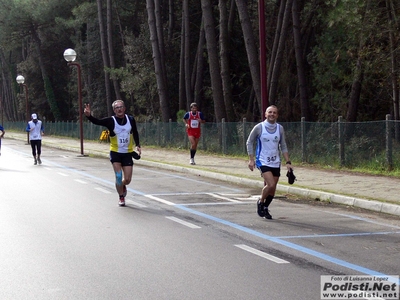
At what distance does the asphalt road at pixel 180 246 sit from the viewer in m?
6.59

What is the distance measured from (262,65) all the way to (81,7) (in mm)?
38047

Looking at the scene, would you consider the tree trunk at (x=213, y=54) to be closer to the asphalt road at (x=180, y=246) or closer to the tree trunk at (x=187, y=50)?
the tree trunk at (x=187, y=50)

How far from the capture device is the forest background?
25.8 metres

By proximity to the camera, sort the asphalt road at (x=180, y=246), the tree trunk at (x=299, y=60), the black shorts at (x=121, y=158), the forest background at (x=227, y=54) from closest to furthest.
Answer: the asphalt road at (x=180, y=246), the black shorts at (x=121, y=158), the forest background at (x=227, y=54), the tree trunk at (x=299, y=60)

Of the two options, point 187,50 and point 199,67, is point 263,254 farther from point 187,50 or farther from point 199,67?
point 199,67

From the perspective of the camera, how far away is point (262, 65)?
1694cm

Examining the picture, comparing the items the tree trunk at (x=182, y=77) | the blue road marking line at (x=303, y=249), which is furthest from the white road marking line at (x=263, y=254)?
the tree trunk at (x=182, y=77)

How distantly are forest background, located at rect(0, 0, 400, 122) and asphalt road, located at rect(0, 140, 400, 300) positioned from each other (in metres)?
11.9

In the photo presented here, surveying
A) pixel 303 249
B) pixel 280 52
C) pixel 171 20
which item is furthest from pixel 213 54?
pixel 303 249

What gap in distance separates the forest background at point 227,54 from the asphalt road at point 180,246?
11.9 meters

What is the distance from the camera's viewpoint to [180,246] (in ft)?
28.4

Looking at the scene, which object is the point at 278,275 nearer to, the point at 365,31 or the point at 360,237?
the point at 360,237

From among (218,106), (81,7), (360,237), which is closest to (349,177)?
(360,237)

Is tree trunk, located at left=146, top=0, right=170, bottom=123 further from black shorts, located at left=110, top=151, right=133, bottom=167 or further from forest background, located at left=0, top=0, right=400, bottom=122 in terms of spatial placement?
black shorts, located at left=110, top=151, right=133, bottom=167
